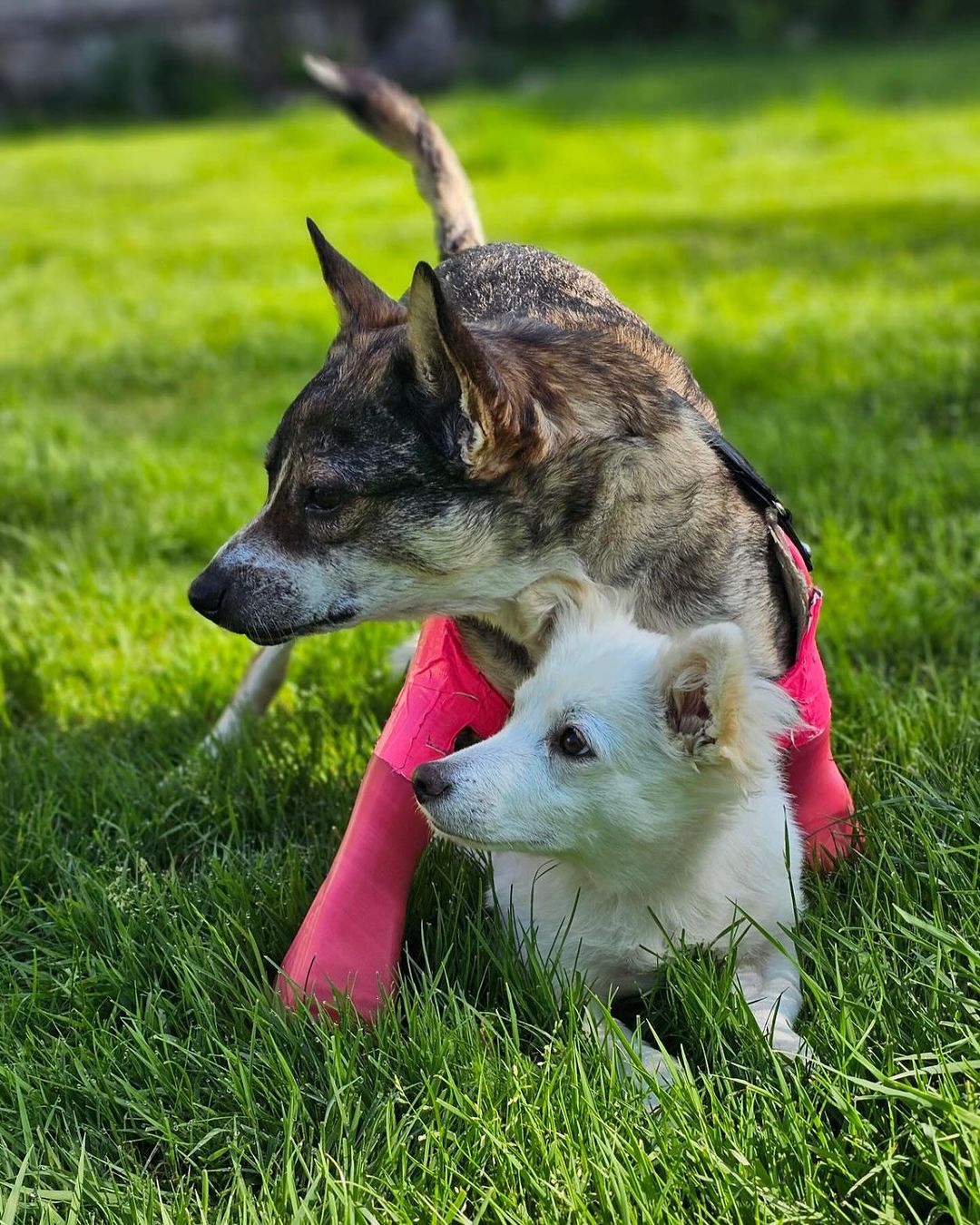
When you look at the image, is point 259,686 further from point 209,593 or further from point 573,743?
point 573,743

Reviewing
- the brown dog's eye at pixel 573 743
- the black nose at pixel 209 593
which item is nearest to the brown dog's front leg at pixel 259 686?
the black nose at pixel 209 593

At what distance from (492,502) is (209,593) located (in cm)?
62

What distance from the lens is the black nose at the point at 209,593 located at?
2775 mm

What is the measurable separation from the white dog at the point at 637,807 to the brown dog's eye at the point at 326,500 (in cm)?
48

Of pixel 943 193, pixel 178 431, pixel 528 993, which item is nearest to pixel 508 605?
pixel 528 993

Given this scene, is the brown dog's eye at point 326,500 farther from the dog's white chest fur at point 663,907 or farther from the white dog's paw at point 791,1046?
the white dog's paw at point 791,1046

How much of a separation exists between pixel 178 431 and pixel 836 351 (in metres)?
2.96

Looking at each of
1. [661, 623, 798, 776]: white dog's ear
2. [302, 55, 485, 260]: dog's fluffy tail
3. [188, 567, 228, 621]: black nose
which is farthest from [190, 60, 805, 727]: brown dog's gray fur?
[302, 55, 485, 260]: dog's fluffy tail

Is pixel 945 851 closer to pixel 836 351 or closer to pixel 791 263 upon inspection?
pixel 836 351

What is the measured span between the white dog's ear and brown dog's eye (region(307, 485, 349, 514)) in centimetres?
75

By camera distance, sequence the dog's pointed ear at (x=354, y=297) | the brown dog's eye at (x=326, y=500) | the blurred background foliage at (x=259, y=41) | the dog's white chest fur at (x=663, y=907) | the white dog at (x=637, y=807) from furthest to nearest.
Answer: the blurred background foliage at (x=259, y=41), the dog's pointed ear at (x=354, y=297), the brown dog's eye at (x=326, y=500), the dog's white chest fur at (x=663, y=907), the white dog at (x=637, y=807)

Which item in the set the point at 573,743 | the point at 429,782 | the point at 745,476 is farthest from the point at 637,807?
the point at 745,476

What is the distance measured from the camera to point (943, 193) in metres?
10.0

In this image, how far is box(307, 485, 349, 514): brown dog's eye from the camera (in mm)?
2699
